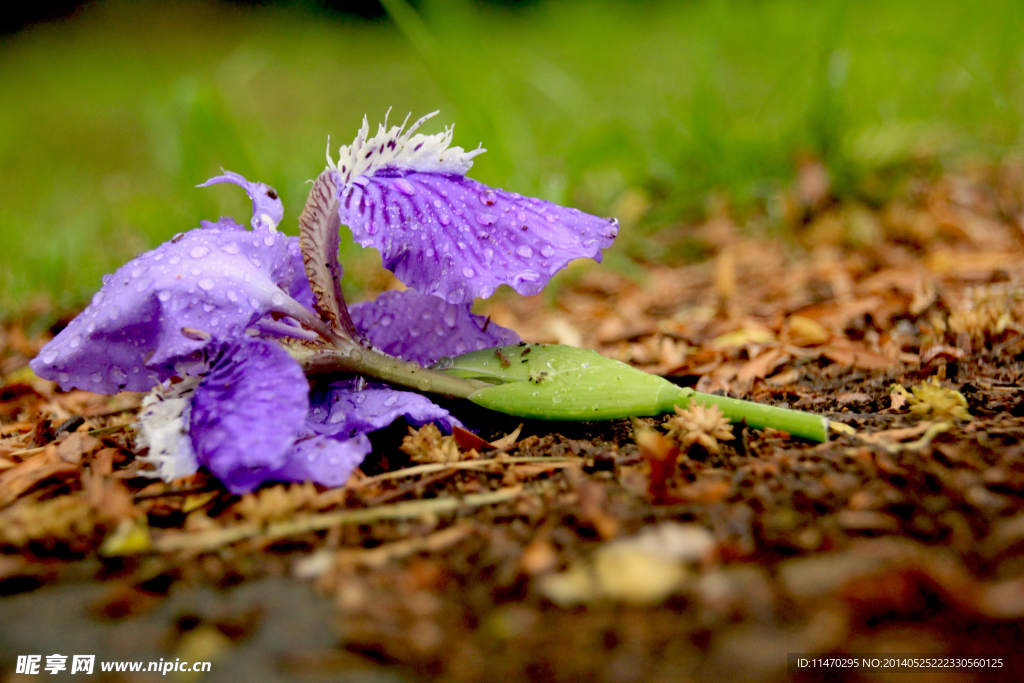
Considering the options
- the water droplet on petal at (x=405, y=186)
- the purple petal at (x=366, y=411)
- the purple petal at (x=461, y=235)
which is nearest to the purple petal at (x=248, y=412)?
the purple petal at (x=366, y=411)

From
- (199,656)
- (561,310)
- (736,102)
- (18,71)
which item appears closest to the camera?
(199,656)

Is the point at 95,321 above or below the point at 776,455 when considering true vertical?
above

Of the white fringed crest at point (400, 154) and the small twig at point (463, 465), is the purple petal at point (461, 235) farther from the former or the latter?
the small twig at point (463, 465)

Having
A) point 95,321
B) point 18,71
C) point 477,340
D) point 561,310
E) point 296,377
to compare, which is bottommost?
point 296,377

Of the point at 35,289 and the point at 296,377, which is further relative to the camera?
the point at 35,289

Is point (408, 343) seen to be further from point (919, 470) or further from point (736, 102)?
point (736, 102)

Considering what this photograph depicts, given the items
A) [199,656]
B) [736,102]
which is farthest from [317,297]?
[736,102]

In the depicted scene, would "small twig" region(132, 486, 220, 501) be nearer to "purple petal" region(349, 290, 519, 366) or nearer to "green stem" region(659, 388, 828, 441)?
"purple petal" region(349, 290, 519, 366)

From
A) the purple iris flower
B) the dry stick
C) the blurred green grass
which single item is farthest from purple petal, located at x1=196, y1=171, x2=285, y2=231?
the blurred green grass
